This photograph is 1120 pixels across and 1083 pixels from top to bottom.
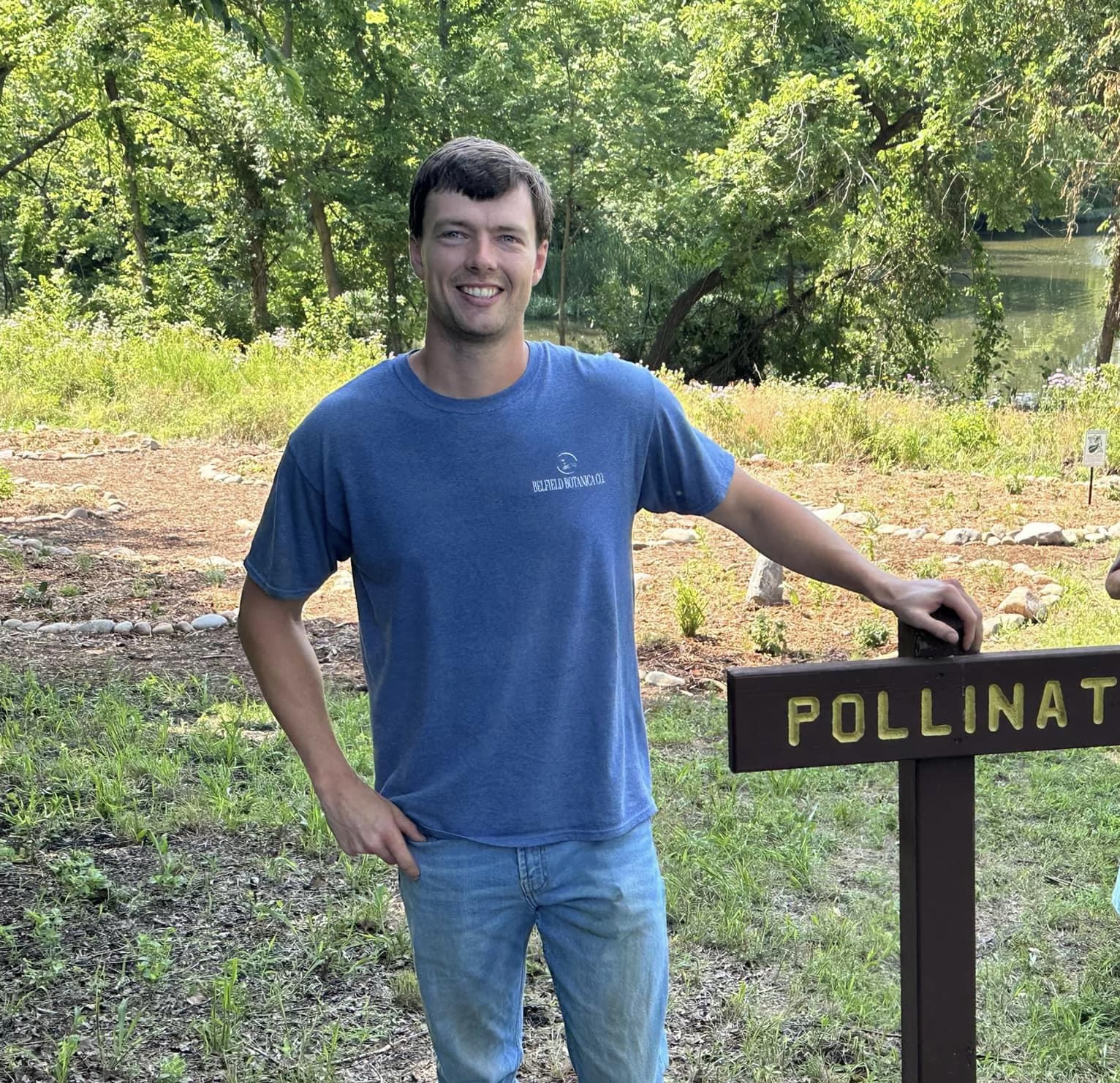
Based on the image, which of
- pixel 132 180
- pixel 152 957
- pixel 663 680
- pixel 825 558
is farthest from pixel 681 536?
pixel 132 180

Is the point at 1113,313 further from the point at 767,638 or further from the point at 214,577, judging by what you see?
the point at 214,577

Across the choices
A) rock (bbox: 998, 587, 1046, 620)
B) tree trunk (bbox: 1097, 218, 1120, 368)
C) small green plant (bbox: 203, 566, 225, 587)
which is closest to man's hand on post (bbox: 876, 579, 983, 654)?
rock (bbox: 998, 587, 1046, 620)

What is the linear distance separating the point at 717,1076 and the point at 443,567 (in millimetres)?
1568

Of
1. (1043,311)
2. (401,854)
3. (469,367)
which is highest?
(469,367)

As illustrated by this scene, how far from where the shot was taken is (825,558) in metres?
1.90

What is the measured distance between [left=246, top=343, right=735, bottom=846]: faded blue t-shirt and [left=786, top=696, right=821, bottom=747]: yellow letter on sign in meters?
0.23

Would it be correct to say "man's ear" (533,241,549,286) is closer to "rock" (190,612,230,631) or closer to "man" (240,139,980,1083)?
"man" (240,139,980,1083)

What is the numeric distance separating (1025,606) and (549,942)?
4781 millimetres

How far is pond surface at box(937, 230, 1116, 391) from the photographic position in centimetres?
2038

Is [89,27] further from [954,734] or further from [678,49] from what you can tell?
[954,734]

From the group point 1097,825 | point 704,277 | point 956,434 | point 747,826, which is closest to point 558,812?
point 747,826

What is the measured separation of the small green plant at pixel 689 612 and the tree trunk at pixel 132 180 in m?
18.4

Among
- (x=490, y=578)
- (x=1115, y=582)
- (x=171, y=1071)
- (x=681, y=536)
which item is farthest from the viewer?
(x=681, y=536)

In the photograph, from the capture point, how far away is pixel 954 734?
1838 mm
